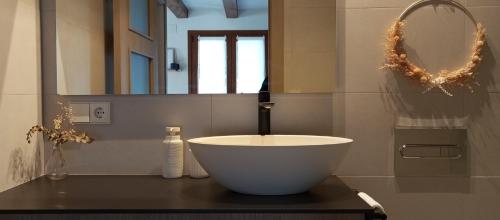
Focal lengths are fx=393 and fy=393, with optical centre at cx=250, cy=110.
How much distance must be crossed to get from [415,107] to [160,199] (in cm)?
96

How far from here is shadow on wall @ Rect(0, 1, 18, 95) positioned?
1.19 m

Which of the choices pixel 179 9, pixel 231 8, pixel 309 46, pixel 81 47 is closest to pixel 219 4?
pixel 231 8

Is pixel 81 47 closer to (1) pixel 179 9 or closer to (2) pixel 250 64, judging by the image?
(1) pixel 179 9

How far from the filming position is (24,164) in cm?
133

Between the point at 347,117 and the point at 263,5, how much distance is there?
52 cm

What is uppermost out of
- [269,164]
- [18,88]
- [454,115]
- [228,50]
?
[228,50]

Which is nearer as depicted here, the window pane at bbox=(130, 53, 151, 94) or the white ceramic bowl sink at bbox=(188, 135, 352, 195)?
the white ceramic bowl sink at bbox=(188, 135, 352, 195)

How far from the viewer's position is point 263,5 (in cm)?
147

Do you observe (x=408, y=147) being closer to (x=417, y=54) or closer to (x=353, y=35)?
(x=417, y=54)

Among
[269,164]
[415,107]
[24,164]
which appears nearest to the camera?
[269,164]

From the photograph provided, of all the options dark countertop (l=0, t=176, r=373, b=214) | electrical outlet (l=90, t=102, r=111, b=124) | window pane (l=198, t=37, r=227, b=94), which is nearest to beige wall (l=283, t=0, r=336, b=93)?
window pane (l=198, t=37, r=227, b=94)

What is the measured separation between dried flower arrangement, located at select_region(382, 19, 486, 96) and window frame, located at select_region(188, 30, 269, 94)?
0.45m

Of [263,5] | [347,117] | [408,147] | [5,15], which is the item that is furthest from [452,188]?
[5,15]

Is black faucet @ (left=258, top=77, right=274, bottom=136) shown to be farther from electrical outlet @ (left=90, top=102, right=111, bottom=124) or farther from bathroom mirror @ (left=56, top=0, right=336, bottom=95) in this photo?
electrical outlet @ (left=90, top=102, right=111, bottom=124)
